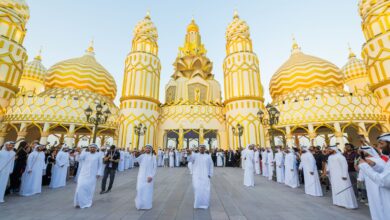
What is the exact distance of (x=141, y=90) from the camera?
23125mm

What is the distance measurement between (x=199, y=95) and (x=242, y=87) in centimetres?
772

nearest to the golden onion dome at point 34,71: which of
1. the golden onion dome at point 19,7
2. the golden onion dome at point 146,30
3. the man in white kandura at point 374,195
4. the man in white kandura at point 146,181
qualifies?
the golden onion dome at point 19,7

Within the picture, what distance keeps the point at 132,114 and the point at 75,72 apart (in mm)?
9902

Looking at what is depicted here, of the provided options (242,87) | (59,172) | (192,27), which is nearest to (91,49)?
(192,27)

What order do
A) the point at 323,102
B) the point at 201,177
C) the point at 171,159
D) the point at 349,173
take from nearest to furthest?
the point at 201,177, the point at 349,173, the point at 323,102, the point at 171,159

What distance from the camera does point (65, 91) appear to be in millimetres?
21703

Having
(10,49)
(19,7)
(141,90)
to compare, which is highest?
(19,7)

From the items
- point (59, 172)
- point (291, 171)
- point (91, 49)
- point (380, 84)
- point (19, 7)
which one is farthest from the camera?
point (91, 49)

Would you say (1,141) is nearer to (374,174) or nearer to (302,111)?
(374,174)

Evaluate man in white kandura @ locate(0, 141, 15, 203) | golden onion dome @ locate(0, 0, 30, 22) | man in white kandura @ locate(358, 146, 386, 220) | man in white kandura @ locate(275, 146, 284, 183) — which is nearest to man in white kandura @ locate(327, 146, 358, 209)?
man in white kandura @ locate(358, 146, 386, 220)

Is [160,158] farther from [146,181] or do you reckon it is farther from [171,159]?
[146,181]

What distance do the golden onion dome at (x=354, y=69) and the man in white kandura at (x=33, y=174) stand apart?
35.0 m

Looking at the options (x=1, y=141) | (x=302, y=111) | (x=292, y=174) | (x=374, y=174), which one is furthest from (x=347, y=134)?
(x=1, y=141)

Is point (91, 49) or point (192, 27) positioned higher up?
point (192, 27)
